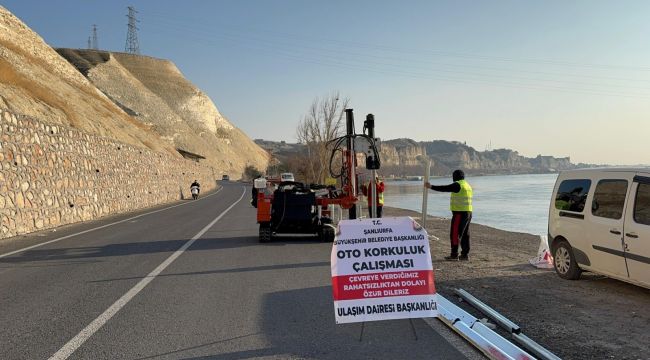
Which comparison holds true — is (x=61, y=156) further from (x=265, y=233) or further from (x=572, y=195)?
(x=572, y=195)

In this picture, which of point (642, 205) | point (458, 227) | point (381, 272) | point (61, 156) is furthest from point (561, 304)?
point (61, 156)

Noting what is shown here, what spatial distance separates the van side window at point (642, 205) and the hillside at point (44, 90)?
20.0m

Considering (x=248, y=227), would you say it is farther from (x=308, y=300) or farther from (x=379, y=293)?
(x=379, y=293)

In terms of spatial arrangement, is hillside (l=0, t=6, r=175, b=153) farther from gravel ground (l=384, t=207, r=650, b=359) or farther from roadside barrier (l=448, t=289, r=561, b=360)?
roadside barrier (l=448, t=289, r=561, b=360)

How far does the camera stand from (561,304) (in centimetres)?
657

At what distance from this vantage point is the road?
489 centimetres

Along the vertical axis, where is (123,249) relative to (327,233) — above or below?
below

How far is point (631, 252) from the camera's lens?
6789mm

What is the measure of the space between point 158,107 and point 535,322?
357 ft

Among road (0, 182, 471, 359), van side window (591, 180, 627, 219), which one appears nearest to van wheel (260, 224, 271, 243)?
road (0, 182, 471, 359)

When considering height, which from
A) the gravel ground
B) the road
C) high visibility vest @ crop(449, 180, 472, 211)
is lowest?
the gravel ground

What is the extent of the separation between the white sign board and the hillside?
18458 millimetres

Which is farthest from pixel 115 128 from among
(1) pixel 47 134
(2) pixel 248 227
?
(2) pixel 248 227

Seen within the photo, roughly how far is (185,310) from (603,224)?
5617mm
